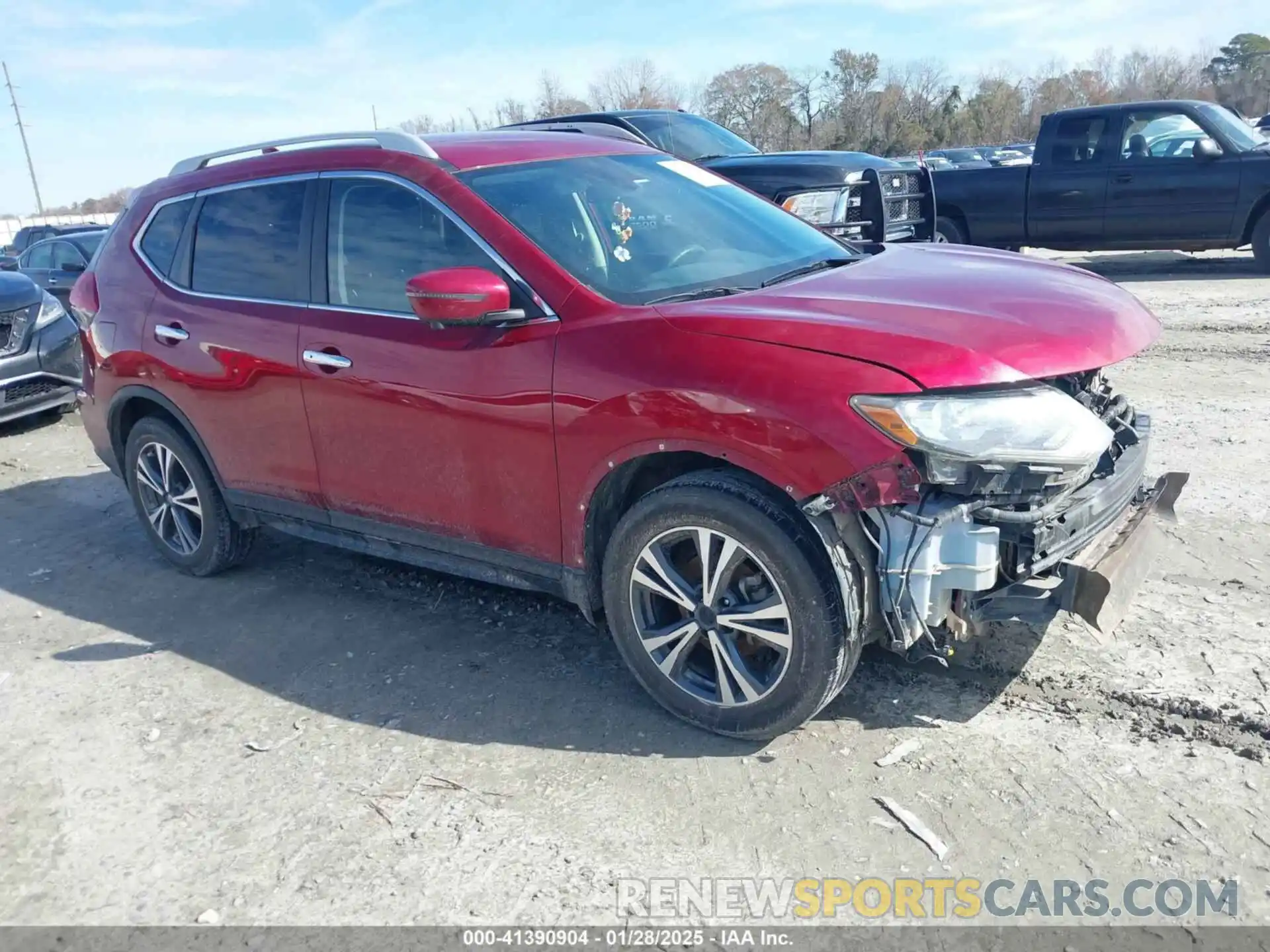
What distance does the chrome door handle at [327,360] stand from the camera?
4.04 m

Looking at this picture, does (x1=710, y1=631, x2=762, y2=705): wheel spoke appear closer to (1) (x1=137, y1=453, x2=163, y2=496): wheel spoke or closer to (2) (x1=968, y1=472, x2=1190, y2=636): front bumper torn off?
(2) (x1=968, y1=472, x2=1190, y2=636): front bumper torn off

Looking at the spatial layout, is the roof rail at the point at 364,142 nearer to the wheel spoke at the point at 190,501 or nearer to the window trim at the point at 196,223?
the window trim at the point at 196,223

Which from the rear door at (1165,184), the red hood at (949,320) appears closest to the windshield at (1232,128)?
the rear door at (1165,184)

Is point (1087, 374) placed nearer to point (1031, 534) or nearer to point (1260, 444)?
point (1031, 534)

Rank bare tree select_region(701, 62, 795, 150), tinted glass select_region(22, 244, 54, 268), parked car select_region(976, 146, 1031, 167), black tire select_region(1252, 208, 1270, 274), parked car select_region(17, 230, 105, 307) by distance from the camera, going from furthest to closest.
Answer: bare tree select_region(701, 62, 795, 150) < parked car select_region(976, 146, 1031, 167) < tinted glass select_region(22, 244, 54, 268) < parked car select_region(17, 230, 105, 307) < black tire select_region(1252, 208, 1270, 274)

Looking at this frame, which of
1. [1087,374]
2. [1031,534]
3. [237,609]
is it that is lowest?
[237,609]

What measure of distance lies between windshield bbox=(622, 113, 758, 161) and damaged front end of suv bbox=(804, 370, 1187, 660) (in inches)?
287

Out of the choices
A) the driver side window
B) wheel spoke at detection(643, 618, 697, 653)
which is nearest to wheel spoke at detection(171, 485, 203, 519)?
wheel spoke at detection(643, 618, 697, 653)

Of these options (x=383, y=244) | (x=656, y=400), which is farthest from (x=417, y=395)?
(x=656, y=400)

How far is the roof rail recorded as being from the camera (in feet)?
13.2

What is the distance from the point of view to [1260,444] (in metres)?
5.72

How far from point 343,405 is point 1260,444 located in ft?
16.2

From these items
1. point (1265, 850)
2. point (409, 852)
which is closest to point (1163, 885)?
point (1265, 850)

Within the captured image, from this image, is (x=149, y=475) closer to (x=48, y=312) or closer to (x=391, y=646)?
(x=391, y=646)
